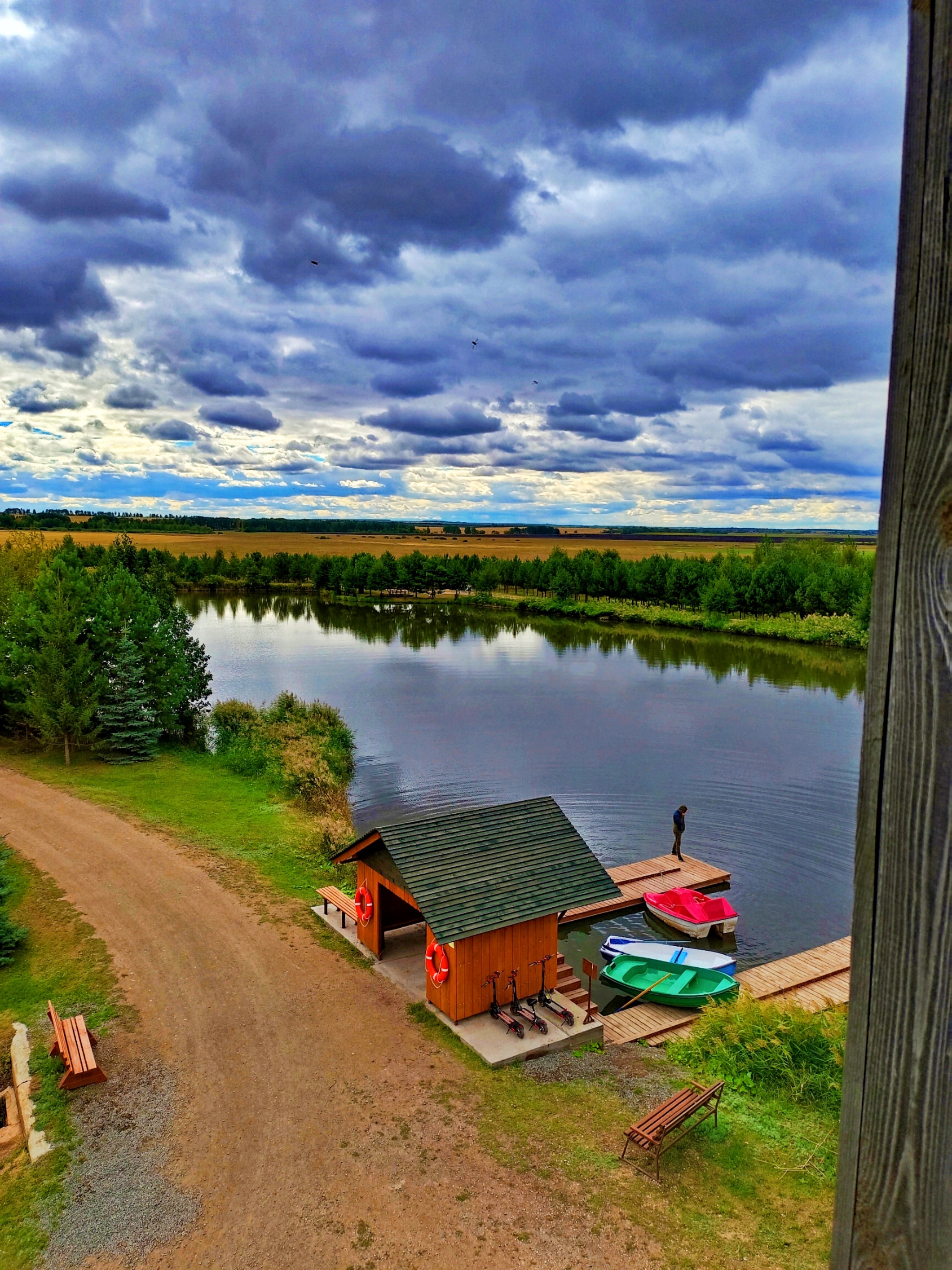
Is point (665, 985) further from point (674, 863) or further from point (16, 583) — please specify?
point (16, 583)

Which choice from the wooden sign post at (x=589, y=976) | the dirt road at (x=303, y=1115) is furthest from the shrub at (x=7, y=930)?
the wooden sign post at (x=589, y=976)

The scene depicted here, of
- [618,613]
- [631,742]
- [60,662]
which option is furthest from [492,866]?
[618,613]

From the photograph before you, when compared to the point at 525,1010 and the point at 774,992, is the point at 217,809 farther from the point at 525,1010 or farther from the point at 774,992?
the point at 774,992

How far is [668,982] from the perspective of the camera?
56.7 feet

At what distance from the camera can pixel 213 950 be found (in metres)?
16.9

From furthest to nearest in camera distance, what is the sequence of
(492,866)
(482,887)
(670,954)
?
(670,954) → (492,866) → (482,887)

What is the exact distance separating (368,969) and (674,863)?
37.7ft

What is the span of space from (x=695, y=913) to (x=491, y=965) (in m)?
8.06

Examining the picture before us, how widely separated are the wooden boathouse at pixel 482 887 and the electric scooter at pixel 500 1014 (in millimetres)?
80

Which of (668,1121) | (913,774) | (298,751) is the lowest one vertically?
(298,751)

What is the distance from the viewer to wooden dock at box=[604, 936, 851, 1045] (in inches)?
619

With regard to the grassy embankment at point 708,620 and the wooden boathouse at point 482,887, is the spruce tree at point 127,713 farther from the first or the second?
the grassy embankment at point 708,620

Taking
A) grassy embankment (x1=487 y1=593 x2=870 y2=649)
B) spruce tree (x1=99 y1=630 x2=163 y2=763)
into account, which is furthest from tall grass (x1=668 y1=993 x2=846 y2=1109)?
grassy embankment (x1=487 y1=593 x2=870 y2=649)

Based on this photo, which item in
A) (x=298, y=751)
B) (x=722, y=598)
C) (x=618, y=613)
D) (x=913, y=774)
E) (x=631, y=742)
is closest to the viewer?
(x=913, y=774)
